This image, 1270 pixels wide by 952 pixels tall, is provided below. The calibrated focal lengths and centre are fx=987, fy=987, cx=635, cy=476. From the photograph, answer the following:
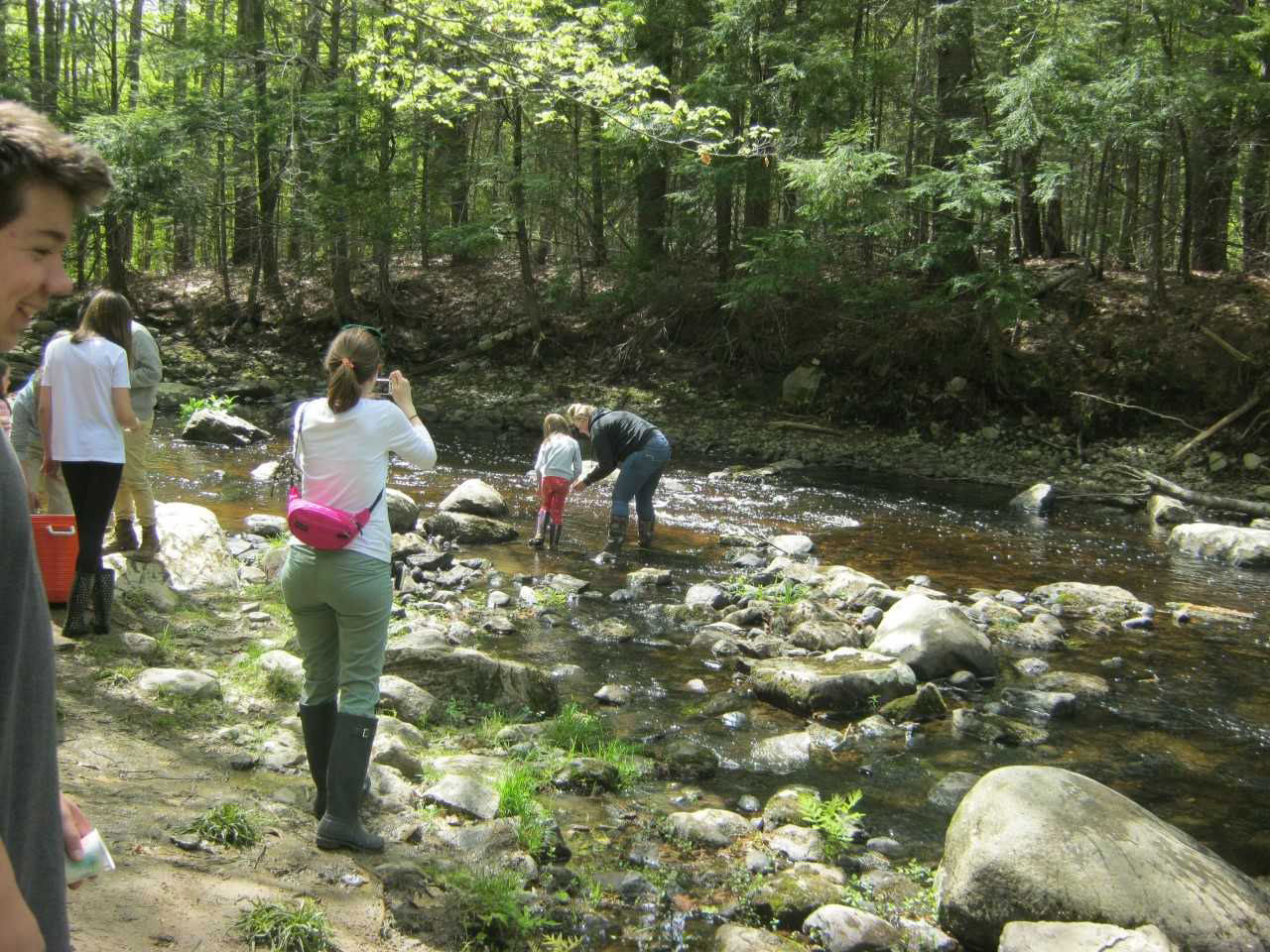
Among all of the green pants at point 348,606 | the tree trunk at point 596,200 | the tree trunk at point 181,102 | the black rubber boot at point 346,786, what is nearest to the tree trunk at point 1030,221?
the tree trunk at point 596,200

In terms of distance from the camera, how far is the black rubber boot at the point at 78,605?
546 cm

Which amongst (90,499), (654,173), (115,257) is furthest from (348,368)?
(115,257)

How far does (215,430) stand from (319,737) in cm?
1193

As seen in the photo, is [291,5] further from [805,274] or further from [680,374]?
[805,274]

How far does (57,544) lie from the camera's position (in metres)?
5.42

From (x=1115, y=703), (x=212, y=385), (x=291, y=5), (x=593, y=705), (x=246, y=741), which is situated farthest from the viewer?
(x=291, y=5)

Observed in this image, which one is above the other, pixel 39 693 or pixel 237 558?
pixel 39 693

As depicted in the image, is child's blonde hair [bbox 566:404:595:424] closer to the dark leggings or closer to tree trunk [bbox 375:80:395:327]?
the dark leggings

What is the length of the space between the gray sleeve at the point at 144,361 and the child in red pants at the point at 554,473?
4092 millimetres

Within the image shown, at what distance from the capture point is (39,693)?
127cm

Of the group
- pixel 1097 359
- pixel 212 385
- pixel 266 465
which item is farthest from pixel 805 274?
pixel 212 385

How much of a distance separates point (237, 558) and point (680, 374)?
12903 millimetres

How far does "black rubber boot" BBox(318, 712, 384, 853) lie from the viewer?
143 inches

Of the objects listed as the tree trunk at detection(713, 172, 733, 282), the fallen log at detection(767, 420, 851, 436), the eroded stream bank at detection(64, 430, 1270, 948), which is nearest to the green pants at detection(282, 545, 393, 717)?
the eroded stream bank at detection(64, 430, 1270, 948)
